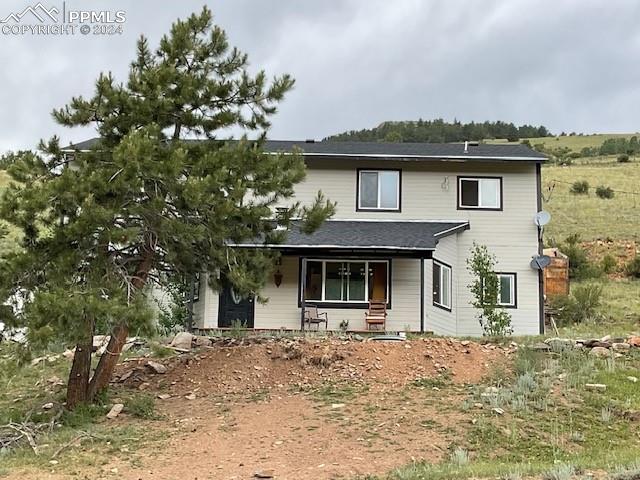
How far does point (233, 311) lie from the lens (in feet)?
64.7

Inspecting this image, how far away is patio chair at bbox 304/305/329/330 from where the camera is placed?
63.1 ft

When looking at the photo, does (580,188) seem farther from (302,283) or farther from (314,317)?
(302,283)

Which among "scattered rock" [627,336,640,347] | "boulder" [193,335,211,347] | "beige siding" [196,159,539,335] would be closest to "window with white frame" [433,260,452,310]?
"beige siding" [196,159,539,335]

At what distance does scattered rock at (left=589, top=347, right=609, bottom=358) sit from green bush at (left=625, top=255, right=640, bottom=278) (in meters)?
17.6

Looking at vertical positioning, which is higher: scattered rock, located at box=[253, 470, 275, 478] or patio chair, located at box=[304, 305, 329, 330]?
patio chair, located at box=[304, 305, 329, 330]

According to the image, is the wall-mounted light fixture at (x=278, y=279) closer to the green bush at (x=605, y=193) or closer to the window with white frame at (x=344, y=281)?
the window with white frame at (x=344, y=281)

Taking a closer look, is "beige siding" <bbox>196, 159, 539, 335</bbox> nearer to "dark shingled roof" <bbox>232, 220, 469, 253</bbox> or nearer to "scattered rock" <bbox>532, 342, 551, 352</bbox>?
"dark shingled roof" <bbox>232, 220, 469, 253</bbox>

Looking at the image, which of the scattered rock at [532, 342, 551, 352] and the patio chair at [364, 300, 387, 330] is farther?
the patio chair at [364, 300, 387, 330]

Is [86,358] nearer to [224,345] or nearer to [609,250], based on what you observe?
[224,345]

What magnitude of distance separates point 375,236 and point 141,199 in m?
9.27

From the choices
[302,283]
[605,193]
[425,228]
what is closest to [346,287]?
[302,283]

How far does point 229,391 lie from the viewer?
12453 mm

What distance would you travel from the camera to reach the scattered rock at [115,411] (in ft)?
37.0

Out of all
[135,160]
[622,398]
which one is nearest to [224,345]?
[135,160]
